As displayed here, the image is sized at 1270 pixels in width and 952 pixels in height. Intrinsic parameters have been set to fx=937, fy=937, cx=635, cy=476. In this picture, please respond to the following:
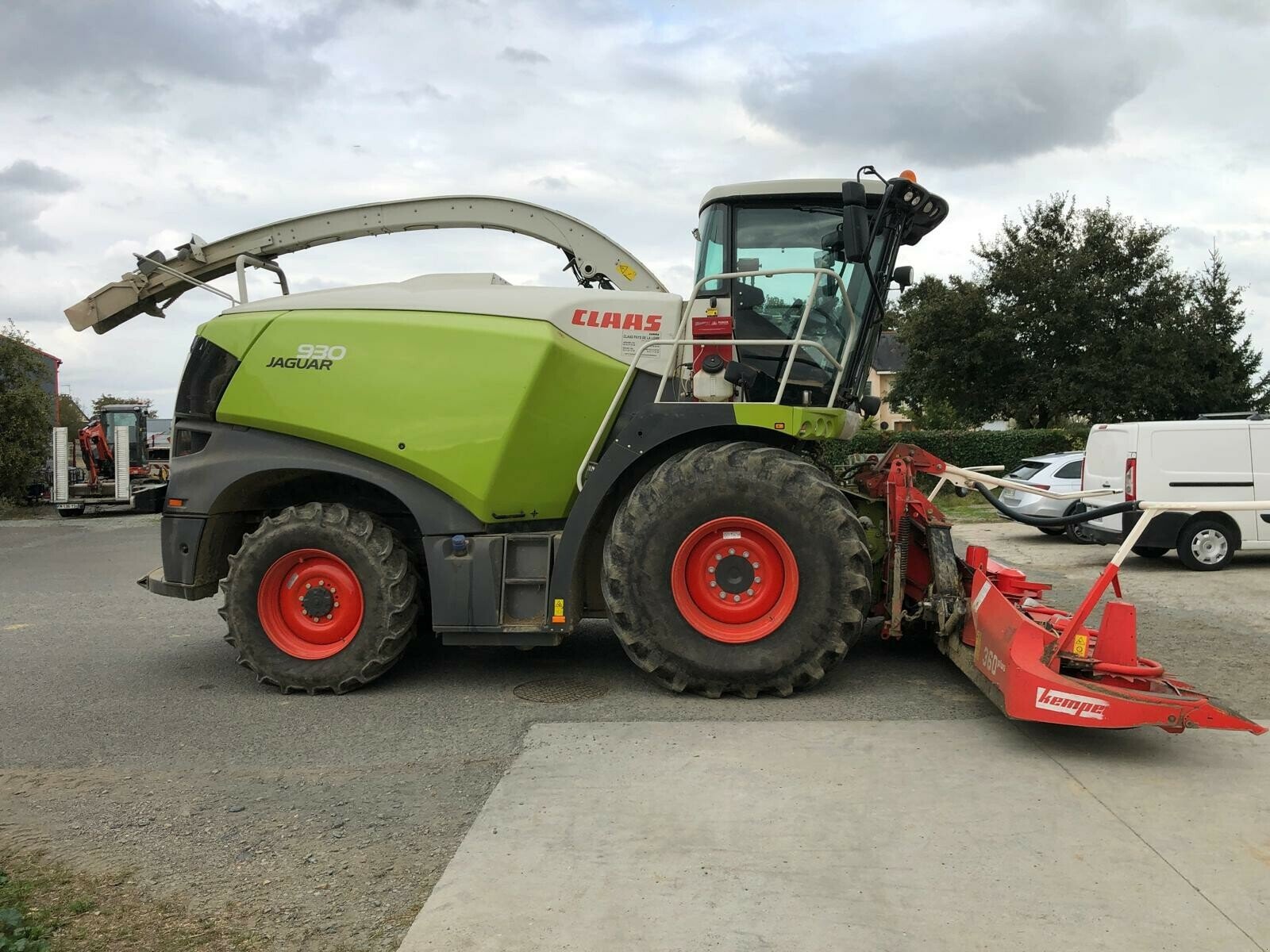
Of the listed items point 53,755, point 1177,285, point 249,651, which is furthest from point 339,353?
point 1177,285

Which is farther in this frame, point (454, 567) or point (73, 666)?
point (73, 666)

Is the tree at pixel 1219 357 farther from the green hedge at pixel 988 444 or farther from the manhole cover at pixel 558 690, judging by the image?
the manhole cover at pixel 558 690

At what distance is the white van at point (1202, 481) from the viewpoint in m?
10.9

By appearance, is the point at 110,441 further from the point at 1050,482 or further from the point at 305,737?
the point at 305,737

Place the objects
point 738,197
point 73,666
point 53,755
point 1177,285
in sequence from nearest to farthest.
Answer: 1. point 53,755
2. point 738,197
3. point 73,666
4. point 1177,285

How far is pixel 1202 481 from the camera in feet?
36.1

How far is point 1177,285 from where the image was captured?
2920cm

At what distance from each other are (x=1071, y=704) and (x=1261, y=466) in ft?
28.2

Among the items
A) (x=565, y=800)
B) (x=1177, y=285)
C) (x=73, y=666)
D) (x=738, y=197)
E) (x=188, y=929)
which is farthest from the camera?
(x=1177, y=285)

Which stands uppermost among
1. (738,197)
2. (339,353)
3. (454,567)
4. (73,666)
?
(738,197)

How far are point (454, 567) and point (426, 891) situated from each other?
2.49m

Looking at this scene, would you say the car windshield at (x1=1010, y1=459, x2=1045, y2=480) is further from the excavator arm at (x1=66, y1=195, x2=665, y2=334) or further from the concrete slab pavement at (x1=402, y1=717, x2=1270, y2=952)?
the concrete slab pavement at (x1=402, y1=717, x2=1270, y2=952)

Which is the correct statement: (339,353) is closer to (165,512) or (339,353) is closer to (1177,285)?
(165,512)

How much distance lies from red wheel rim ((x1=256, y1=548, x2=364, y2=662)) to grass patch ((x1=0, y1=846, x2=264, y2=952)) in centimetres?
236
